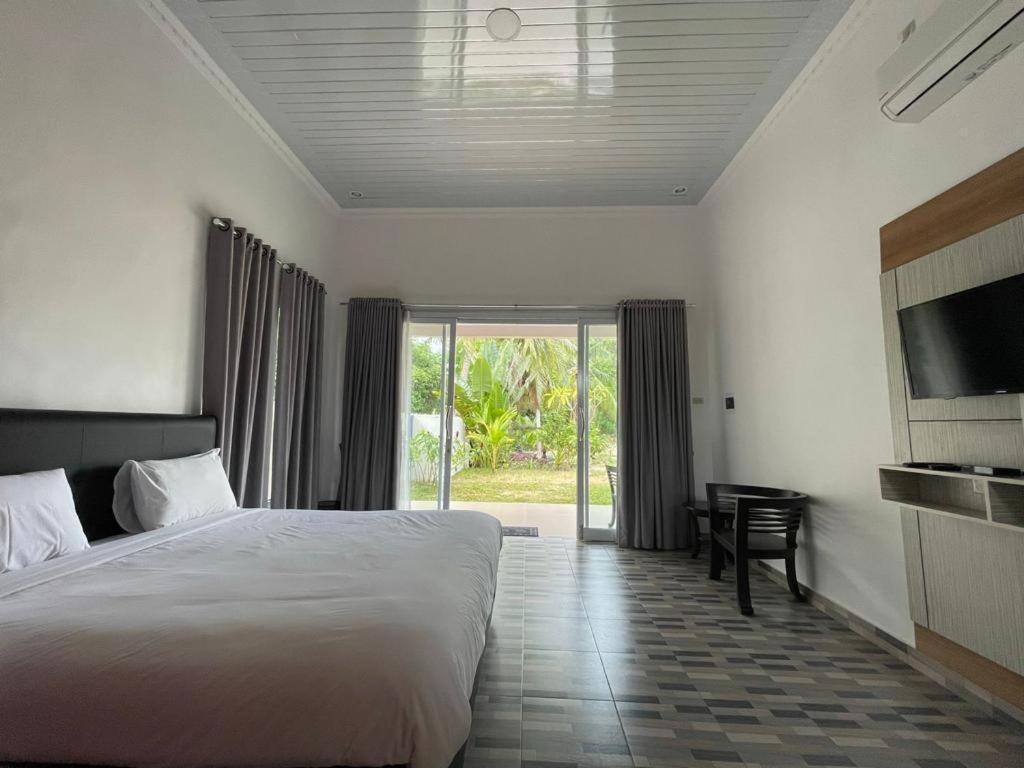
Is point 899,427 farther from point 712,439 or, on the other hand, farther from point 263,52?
point 263,52

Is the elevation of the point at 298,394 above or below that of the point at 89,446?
above

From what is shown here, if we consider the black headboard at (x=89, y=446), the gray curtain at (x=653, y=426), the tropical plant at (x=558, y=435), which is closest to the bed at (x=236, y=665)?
the black headboard at (x=89, y=446)

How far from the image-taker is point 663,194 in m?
4.23

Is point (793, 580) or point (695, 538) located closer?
point (793, 580)

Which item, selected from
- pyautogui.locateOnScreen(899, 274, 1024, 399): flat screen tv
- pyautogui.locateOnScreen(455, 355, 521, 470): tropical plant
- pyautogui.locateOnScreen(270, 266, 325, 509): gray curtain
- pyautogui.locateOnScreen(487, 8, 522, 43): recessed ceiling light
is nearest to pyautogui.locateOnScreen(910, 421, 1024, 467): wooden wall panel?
pyautogui.locateOnScreen(899, 274, 1024, 399): flat screen tv

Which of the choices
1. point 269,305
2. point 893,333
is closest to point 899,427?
point 893,333

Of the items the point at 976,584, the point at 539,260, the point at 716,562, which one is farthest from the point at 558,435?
the point at 976,584

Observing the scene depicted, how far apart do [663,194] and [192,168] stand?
3.66 metres

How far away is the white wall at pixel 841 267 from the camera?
1.93m

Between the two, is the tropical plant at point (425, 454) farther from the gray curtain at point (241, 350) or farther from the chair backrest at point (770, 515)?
the chair backrest at point (770, 515)

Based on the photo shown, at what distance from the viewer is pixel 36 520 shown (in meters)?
1.52

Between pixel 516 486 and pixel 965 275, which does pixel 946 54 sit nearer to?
pixel 965 275

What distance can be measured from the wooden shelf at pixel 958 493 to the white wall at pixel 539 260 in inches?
97.4

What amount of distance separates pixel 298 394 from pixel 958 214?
160 inches
